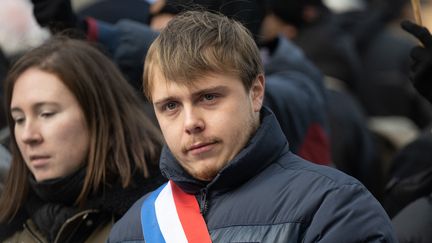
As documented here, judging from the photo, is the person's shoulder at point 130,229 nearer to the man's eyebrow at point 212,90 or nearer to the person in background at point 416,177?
the man's eyebrow at point 212,90

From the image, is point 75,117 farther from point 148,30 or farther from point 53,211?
point 148,30

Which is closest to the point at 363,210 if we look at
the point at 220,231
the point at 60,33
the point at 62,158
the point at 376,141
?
the point at 220,231

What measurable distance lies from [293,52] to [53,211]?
2.08 m

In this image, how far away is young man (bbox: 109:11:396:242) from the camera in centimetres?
354

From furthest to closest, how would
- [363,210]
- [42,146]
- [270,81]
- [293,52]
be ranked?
1. [293,52]
2. [270,81]
3. [42,146]
4. [363,210]

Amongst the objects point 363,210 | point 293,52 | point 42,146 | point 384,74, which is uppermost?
point 363,210

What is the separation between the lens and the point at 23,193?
485 cm

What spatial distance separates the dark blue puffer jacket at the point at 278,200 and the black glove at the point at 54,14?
194 cm

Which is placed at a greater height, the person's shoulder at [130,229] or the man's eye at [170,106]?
the man's eye at [170,106]

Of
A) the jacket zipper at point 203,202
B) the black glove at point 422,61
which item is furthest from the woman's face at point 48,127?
the black glove at point 422,61

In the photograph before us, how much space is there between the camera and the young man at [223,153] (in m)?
3.54

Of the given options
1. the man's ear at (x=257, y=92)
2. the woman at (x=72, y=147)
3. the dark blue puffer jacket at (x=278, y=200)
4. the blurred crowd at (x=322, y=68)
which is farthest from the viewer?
the blurred crowd at (x=322, y=68)

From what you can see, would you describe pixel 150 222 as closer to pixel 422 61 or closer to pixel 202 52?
pixel 202 52

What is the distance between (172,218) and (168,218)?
27 millimetres
